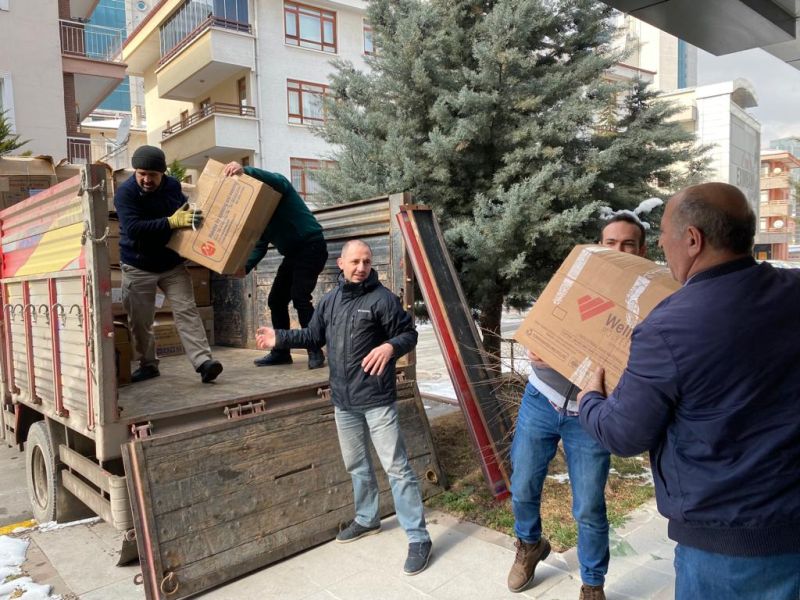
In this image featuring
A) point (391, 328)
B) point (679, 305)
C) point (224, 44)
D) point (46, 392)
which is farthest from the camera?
point (224, 44)

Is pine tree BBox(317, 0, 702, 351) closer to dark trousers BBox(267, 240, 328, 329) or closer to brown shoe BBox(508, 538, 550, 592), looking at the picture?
dark trousers BBox(267, 240, 328, 329)

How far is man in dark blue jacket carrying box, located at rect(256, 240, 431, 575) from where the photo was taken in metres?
3.39

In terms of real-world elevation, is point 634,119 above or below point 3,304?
above

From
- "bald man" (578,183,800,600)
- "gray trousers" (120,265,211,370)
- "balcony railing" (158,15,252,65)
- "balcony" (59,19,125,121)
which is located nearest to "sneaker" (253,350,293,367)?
"gray trousers" (120,265,211,370)

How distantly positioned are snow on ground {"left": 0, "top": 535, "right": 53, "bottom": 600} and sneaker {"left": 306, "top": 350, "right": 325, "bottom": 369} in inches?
86.4

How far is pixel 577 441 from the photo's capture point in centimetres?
280

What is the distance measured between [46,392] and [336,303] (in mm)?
2059

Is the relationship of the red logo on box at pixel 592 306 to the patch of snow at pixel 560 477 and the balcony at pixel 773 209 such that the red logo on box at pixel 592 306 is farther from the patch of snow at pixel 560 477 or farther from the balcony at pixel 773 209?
the balcony at pixel 773 209

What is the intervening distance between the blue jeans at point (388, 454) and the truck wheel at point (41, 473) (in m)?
2.04

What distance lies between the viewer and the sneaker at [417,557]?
3.36m

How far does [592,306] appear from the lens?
229 centimetres

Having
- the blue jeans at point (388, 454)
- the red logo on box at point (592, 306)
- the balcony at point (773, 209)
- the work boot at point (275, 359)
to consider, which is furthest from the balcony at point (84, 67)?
the balcony at point (773, 209)

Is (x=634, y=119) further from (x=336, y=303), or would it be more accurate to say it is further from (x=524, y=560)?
(x=524, y=560)

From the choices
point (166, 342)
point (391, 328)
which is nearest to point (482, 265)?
point (391, 328)
